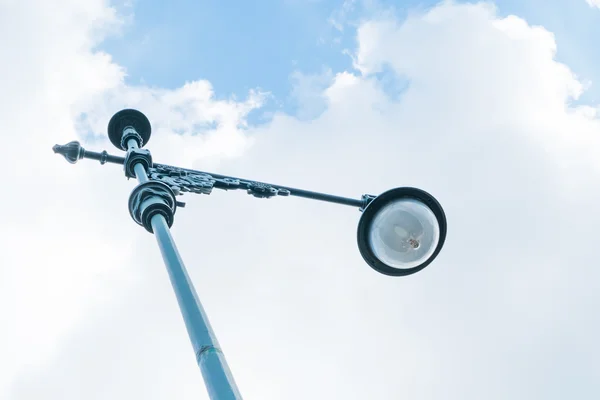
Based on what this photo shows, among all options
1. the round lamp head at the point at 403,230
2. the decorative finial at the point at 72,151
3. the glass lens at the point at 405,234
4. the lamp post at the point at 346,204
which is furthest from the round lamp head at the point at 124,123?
the glass lens at the point at 405,234

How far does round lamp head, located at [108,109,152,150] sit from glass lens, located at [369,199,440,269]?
3.14 metres

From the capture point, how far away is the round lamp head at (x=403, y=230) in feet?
20.5

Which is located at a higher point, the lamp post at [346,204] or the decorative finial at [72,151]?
the decorative finial at [72,151]

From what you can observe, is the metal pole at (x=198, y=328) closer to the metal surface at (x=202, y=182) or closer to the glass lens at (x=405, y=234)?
the metal surface at (x=202, y=182)

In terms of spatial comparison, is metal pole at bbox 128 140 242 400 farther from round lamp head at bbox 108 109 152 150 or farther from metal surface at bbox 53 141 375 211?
round lamp head at bbox 108 109 152 150

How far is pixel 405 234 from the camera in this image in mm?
6262

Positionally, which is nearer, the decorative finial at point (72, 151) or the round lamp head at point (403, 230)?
the round lamp head at point (403, 230)

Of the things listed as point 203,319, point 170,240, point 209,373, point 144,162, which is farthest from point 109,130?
point 209,373

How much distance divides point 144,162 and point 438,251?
3036mm

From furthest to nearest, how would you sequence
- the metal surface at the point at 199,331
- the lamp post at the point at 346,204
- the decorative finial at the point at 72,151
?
the decorative finial at the point at 72,151 < the lamp post at the point at 346,204 < the metal surface at the point at 199,331

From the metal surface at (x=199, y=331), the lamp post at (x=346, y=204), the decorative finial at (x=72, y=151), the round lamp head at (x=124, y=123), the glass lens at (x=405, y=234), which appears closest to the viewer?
the metal surface at (x=199, y=331)

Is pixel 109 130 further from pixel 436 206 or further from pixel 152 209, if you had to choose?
pixel 436 206

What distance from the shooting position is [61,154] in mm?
6695

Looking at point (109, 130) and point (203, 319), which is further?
point (109, 130)
